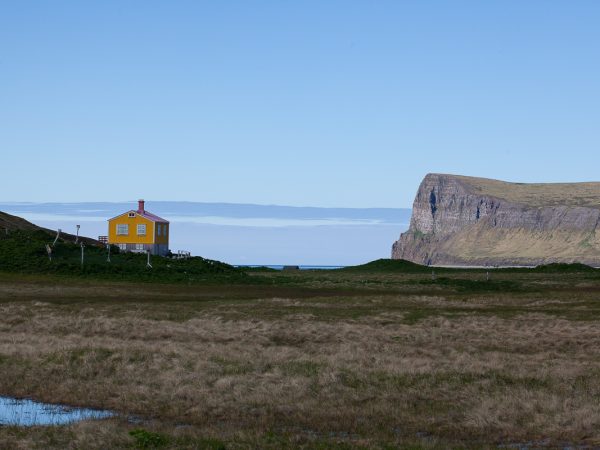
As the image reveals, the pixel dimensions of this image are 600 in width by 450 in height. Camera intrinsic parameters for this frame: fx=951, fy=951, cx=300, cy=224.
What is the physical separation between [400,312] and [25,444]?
3193 cm

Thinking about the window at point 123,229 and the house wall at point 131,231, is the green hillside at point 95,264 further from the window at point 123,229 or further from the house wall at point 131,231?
the window at point 123,229

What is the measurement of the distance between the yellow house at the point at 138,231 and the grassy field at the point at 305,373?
5923 cm

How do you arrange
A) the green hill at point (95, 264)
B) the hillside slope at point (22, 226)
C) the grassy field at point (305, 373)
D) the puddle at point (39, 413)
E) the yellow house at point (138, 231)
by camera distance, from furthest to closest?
the hillside slope at point (22, 226), the yellow house at point (138, 231), the green hill at point (95, 264), the puddle at point (39, 413), the grassy field at point (305, 373)

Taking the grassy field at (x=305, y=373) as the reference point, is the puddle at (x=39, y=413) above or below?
below

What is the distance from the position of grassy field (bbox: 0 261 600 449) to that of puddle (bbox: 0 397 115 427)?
2.29 feet

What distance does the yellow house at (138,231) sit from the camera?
114 m

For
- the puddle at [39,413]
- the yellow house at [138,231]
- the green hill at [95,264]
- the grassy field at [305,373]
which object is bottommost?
the puddle at [39,413]

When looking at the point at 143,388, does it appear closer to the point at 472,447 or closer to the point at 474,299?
the point at 472,447

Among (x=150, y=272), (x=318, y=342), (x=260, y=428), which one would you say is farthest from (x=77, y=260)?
(x=260, y=428)

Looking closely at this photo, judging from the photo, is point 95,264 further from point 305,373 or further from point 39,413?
point 39,413

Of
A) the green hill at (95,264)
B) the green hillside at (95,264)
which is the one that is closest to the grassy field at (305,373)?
the green hill at (95,264)

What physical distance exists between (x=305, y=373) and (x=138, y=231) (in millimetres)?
88534

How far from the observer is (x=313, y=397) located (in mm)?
26156

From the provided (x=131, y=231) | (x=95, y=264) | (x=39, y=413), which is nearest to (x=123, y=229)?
(x=131, y=231)
